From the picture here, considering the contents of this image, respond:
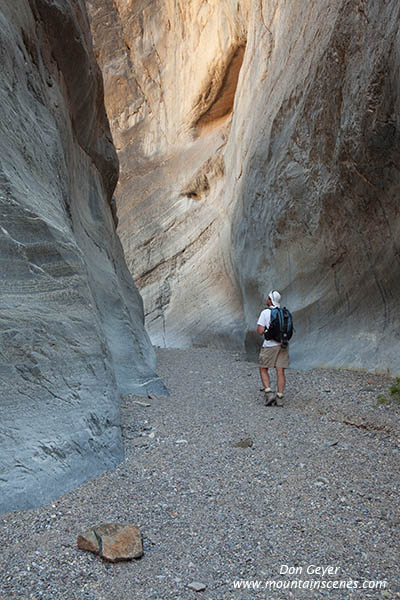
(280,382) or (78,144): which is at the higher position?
(78,144)

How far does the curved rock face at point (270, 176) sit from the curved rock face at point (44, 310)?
4.08m

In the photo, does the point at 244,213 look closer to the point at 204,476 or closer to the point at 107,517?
the point at 204,476

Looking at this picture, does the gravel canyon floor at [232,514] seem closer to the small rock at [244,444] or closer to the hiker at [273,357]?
the small rock at [244,444]

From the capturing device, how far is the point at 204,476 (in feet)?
12.1

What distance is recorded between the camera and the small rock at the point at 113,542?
2.53 metres

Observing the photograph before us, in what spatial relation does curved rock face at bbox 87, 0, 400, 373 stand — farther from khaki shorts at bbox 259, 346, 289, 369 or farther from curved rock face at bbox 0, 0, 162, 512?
curved rock face at bbox 0, 0, 162, 512

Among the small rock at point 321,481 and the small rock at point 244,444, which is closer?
the small rock at point 321,481

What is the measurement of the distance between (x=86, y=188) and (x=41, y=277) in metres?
4.54

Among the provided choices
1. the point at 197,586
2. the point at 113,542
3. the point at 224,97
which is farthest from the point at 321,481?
the point at 224,97

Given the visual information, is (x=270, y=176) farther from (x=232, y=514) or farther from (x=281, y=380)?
(x=232, y=514)

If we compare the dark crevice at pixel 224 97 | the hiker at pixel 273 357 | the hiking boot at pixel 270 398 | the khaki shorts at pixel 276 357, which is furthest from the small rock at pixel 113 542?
the dark crevice at pixel 224 97

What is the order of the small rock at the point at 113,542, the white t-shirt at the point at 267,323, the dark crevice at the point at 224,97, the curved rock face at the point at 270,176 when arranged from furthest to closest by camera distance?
the dark crevice at the point at 224,97 → the curved rock face at the point at 270,176 → the white t-shirt at the point at 267,323 → the small rock at the point at 113,542

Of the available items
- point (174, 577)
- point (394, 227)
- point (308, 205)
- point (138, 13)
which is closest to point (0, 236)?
A: point (174, 577)

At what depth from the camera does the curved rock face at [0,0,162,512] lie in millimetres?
3367
